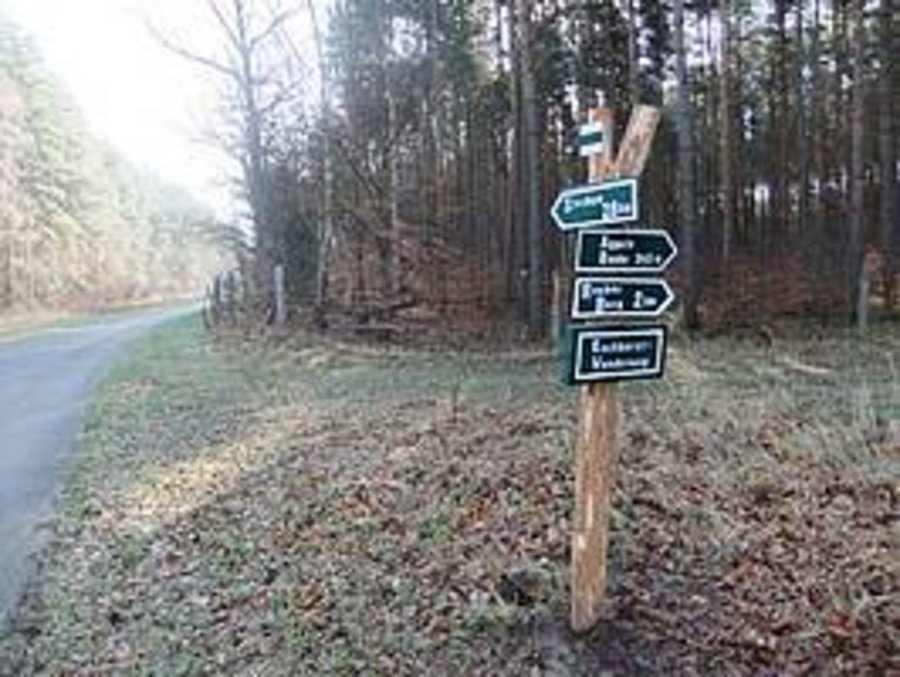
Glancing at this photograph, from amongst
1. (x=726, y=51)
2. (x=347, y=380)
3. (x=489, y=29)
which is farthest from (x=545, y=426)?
(x=489, y=29)

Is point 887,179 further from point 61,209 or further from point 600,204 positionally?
point 61,209

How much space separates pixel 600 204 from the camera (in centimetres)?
537

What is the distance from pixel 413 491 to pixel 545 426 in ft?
6.24

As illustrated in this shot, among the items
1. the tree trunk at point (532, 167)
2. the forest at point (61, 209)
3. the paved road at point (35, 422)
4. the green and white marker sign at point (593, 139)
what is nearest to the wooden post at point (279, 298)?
the paved road at point (35, 422)

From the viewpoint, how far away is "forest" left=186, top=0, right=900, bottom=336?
2338 cm

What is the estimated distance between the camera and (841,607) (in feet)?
19.1

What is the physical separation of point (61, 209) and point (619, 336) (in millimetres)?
46549

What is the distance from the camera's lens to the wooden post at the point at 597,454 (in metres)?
5.44

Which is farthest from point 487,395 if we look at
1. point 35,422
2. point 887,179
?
point 887,179

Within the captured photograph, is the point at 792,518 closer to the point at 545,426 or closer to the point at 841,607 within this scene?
the point at 841,607

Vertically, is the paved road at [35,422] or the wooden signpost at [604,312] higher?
the wooden signpost at [604,312]

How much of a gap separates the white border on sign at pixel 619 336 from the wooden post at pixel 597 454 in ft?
0.38

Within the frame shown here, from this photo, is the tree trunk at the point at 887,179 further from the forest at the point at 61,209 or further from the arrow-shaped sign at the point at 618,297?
the forest at the point at 61,209

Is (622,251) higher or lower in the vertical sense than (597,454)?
higher
